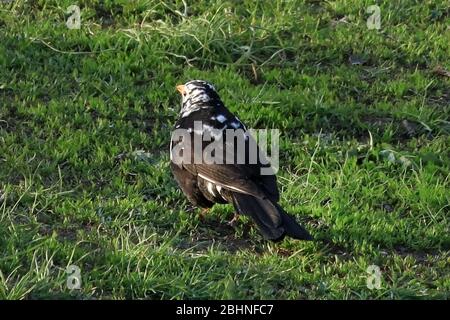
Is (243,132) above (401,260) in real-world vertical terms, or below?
above

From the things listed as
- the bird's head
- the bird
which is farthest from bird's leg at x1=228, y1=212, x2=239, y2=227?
the bird's head

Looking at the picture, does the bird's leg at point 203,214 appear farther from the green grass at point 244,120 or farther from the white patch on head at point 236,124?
the white patch on head at point 236,124

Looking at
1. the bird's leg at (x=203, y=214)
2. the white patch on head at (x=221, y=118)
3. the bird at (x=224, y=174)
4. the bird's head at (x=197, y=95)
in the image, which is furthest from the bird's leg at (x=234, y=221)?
the bird's head at (x=197, y=95)

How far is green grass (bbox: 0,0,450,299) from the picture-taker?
6.67 metres

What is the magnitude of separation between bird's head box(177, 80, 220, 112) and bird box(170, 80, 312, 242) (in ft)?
0.03

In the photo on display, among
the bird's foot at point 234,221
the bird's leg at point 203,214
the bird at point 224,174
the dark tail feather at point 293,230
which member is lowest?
the bird's foot at point 234,221

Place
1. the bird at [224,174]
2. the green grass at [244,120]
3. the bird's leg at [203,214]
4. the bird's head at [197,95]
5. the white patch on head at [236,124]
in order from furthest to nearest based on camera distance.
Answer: the bird's head at [197,95] < the bird's leg at [203,214] < the white patch on head at [236,124] < the bird at [224,174] < the green grass at [244,120]

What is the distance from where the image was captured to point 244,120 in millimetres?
8820

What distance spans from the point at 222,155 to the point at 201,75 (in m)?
2.42

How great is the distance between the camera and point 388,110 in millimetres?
9148

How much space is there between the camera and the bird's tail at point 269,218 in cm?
673

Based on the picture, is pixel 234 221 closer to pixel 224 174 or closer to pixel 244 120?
pixel 224 174
